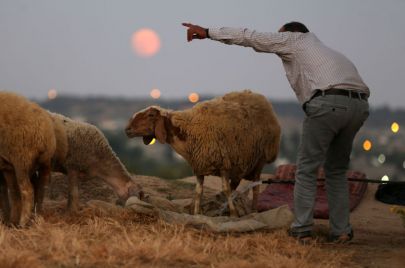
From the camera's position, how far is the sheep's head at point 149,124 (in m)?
8.53

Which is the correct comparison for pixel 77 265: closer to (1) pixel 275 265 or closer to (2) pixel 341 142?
(1) pixel 275 265

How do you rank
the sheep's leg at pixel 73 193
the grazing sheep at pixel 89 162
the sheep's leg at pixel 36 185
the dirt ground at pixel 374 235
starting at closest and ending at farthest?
the dirt ground at pixel 374 235, the sheep's leg at pixel 36 185, the sheep's leg at pixel 73 193, the grazing sheep at pixel 89 162

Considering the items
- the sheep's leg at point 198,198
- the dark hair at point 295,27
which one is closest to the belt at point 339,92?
the dark hair at point 295,27

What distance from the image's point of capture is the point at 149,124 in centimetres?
860

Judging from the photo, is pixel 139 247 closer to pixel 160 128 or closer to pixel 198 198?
pixel 198 198

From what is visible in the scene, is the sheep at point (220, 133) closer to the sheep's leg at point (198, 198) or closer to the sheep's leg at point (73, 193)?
the sheep's leg at point (198, 198)

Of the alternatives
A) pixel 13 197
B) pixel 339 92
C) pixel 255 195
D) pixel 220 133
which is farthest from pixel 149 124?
pixel 339 92

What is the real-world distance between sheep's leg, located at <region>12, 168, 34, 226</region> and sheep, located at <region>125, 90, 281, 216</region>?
1785 millimetres

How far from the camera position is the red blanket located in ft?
35.4

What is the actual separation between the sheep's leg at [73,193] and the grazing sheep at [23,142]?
126 centimetres

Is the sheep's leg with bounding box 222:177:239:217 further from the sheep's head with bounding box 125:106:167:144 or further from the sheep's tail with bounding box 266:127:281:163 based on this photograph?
the sheep's head with bounding box 125:106:167:144

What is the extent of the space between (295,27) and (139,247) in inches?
127

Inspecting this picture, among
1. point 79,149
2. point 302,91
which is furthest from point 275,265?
point 79,149

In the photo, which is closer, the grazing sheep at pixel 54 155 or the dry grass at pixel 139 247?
the dry grass at pixel 139 247
